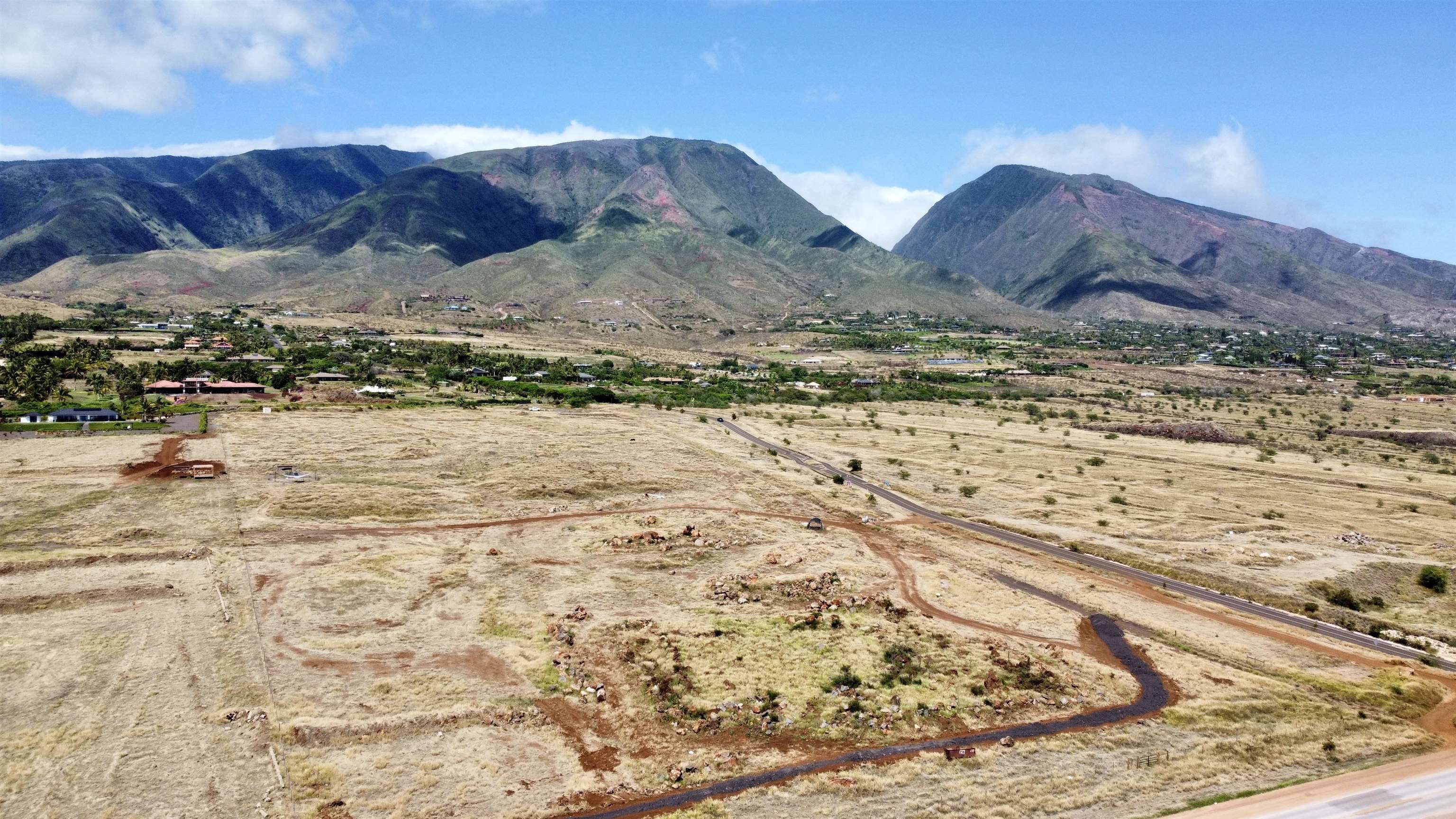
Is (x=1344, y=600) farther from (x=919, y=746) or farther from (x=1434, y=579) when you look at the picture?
(x=919, y=746)

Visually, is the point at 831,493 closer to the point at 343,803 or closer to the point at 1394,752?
the point at 1394,752

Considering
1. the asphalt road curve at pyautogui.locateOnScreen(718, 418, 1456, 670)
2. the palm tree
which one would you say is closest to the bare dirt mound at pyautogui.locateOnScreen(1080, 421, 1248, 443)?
the asphalt road curve at pyautogui.locateOnScreen(718, 418, 1456, 670)

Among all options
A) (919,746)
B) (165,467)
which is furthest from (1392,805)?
(165,467)

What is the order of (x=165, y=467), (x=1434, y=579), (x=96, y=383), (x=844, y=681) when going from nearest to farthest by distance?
(x=844, y=681)
(x=1434, y=579)
(x=165, y=467)
(x=96, y=383)

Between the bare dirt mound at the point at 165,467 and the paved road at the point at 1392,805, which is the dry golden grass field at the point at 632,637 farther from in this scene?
the paved road at the point at 1392,805

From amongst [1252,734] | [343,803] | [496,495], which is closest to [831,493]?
[496,495]
